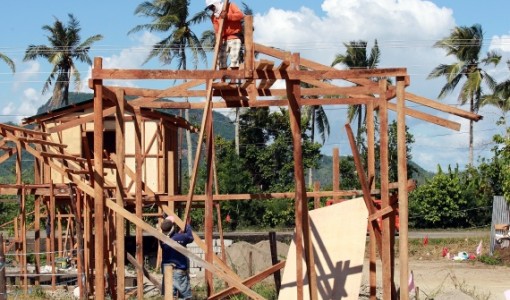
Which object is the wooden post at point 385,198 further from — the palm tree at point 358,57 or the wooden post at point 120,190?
the palm tree at point 358,57

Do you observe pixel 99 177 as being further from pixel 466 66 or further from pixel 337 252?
pixel 466 66

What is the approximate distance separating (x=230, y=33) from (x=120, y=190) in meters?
2.62

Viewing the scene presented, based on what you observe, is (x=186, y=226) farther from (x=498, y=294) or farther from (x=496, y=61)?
(x=496, y=61)

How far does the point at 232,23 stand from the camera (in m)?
12.6

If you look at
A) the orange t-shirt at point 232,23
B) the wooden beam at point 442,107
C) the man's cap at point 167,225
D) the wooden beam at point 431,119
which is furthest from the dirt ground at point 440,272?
the orange t-shirt at point 232,23

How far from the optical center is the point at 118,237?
11.3 metres

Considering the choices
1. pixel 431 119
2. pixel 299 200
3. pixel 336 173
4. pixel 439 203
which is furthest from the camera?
pixel 439 203

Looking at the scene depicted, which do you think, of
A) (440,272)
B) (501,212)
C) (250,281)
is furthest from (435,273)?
(250,281)

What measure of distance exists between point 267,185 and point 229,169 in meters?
7.63

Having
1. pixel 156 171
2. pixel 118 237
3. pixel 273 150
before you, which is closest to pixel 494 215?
pixel 156 171

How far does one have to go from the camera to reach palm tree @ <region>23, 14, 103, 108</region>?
52.8 meters

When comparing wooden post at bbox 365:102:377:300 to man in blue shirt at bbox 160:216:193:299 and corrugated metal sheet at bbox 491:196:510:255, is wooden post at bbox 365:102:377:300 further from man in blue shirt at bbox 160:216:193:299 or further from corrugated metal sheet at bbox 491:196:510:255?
corrugated metal sheet at bbox 491:196:510:255

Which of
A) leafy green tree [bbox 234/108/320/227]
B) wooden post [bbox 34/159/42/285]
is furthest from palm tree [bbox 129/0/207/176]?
wooden post [bbox 34/159/42/285]

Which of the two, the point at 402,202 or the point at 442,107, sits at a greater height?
the point at 442,107
